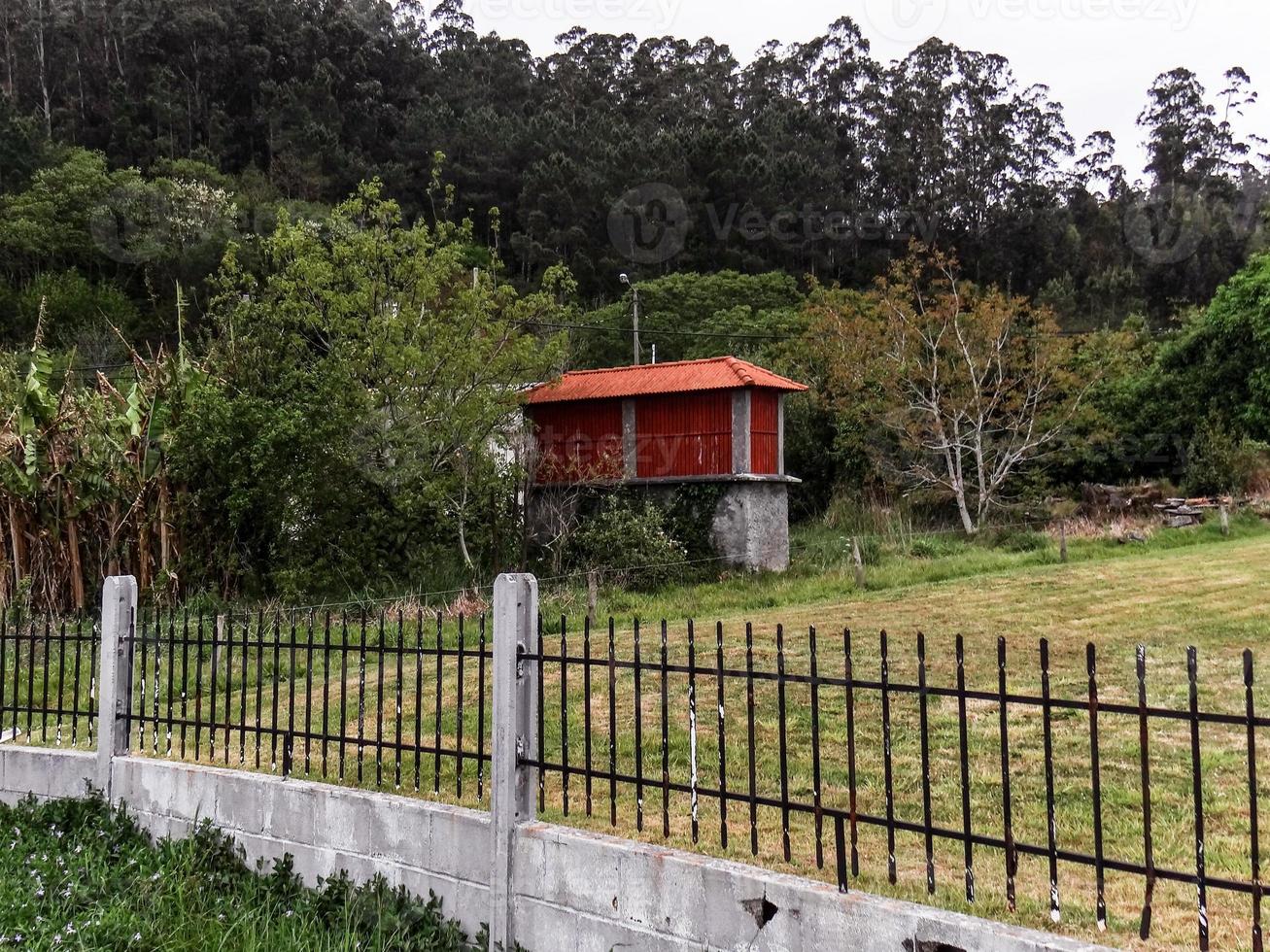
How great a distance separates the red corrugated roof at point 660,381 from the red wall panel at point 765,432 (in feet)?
1.34

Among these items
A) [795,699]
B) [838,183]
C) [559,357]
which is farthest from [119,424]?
[838,183]

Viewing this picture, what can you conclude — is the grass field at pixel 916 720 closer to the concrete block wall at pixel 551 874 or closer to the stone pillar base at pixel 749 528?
the concrete block wall at pixel 551 874

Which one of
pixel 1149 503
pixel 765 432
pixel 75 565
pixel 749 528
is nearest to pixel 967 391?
pixel 1149 503

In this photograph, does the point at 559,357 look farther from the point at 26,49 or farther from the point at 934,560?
the point at 26,49

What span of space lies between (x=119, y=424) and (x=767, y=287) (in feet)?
99.6

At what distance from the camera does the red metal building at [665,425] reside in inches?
930

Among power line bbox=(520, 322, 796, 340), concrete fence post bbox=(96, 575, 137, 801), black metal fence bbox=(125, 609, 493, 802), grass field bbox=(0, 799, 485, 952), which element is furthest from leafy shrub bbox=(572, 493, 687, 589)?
grass field bbox=(0, 799, 485, 952)

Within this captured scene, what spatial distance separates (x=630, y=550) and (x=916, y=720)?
13.0 m

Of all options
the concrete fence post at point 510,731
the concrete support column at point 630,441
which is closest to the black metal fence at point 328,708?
the concrete fence post at point 510,731

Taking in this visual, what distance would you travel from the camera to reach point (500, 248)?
5272 cm

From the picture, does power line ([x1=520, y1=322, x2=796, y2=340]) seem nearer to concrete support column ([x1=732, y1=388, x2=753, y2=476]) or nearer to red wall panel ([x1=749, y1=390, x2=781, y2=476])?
red wall panel ([x1=749, y1=390, x2=781, y2=476])

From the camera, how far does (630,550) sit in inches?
839

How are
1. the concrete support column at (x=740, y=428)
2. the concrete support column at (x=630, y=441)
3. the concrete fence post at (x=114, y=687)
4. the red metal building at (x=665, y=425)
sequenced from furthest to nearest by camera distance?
the concrete support column at (x=630, y=441)
the red metal building at (x=665, y=425)
the concrete support column at (x=740, y=428)
the concrete fence post at (x=114, y=687)

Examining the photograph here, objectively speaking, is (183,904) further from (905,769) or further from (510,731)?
(905,769)
